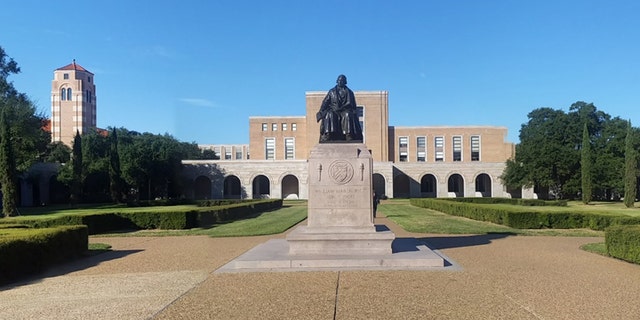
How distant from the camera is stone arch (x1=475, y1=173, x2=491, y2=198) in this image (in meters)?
65.8

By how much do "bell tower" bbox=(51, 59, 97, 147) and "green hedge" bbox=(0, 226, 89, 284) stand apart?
84.0 metres

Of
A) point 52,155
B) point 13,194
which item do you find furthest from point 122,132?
point 13,194

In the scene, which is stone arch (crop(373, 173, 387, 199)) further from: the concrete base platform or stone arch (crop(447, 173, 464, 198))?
the concrete base platform

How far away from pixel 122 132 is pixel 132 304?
2302 inches

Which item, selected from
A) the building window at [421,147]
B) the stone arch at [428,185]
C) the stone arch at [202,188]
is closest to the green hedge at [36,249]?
the stone arch at [202,188]

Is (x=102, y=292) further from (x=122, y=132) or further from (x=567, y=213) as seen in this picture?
(x=122, y=132)

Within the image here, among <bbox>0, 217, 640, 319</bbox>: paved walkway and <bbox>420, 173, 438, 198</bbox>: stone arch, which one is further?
<bbox>420, 173, 438, 198</bbox>: stone arch

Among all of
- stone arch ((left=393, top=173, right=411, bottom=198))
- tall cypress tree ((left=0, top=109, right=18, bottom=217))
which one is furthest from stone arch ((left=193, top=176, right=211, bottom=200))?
tall cypress tree ((left=0, top=109, right=18, bottom=217))

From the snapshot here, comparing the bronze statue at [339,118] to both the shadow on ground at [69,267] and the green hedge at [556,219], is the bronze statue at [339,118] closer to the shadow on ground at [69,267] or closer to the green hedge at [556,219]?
the shadow on ground at [69,267]

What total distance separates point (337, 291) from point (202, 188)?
62.2 meters

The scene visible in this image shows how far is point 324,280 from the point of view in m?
8.16

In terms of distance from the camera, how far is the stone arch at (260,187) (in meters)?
63.5

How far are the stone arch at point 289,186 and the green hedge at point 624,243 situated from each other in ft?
183

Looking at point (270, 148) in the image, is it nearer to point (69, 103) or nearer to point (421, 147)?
point (421, 147)
